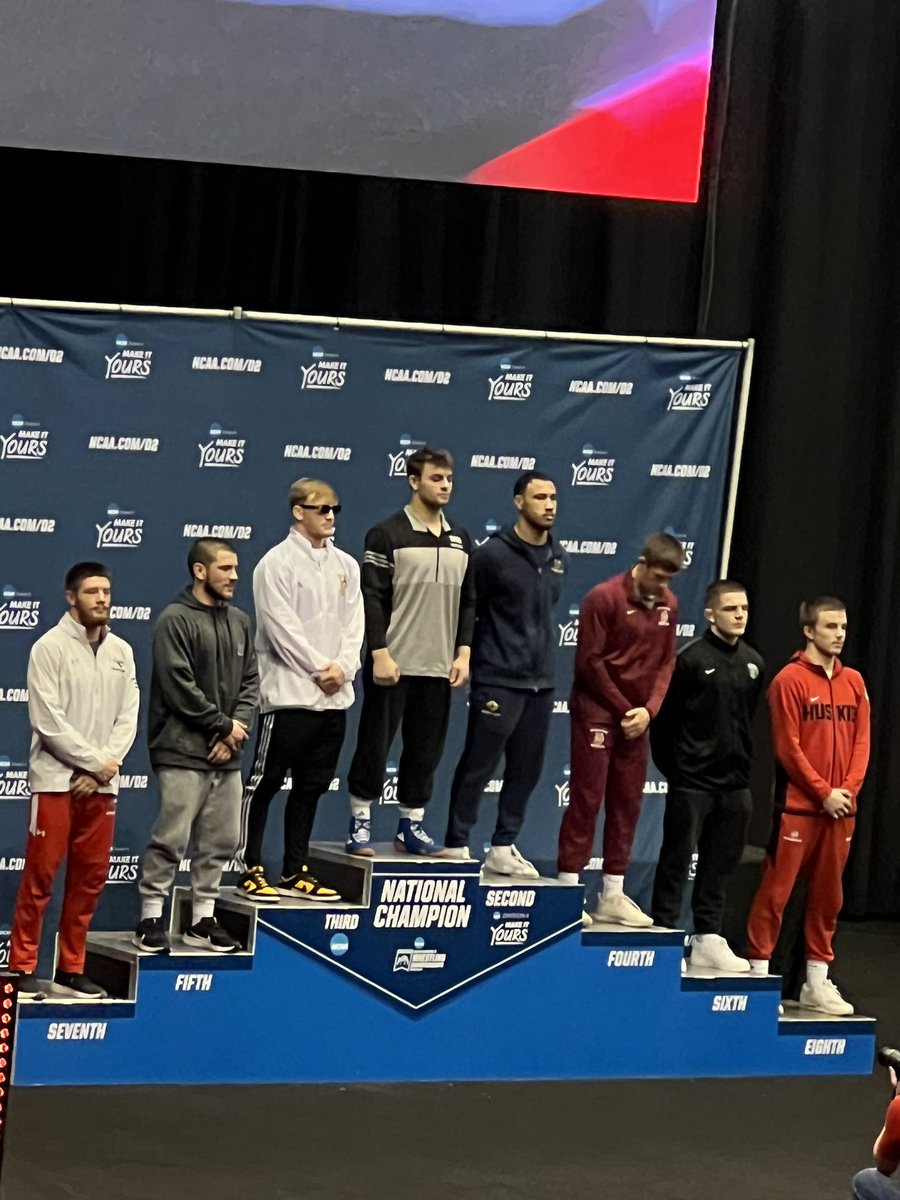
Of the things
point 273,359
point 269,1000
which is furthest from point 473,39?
point 269,1000

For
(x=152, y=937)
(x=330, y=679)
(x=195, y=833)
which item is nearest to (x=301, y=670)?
(x=330, y=679)

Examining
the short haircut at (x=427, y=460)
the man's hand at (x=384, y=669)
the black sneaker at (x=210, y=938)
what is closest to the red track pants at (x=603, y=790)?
the man's hand at (x=384, y=669)

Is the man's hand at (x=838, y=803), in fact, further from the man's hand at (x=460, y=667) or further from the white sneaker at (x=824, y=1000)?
the man's hand at (x=460, y=667)

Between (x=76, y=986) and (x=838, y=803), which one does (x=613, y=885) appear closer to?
(x=838, y=803)

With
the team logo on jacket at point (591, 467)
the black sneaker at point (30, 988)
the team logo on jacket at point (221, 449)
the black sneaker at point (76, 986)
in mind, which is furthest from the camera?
the team logo on jacket at point (591, 467)

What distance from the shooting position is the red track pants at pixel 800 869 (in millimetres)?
7465

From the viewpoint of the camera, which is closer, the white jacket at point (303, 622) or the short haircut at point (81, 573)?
the short haircut at point (81, 573)

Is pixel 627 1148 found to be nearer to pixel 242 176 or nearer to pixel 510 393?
pixel 510 393

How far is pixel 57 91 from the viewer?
7.75 metres

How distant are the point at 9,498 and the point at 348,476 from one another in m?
1.28

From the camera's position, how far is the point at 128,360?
7414 mm

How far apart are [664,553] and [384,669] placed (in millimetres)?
1087

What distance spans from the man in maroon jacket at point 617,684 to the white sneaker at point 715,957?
24 cm

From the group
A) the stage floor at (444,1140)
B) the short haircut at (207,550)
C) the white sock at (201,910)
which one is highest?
the short haircut at (207,550)
